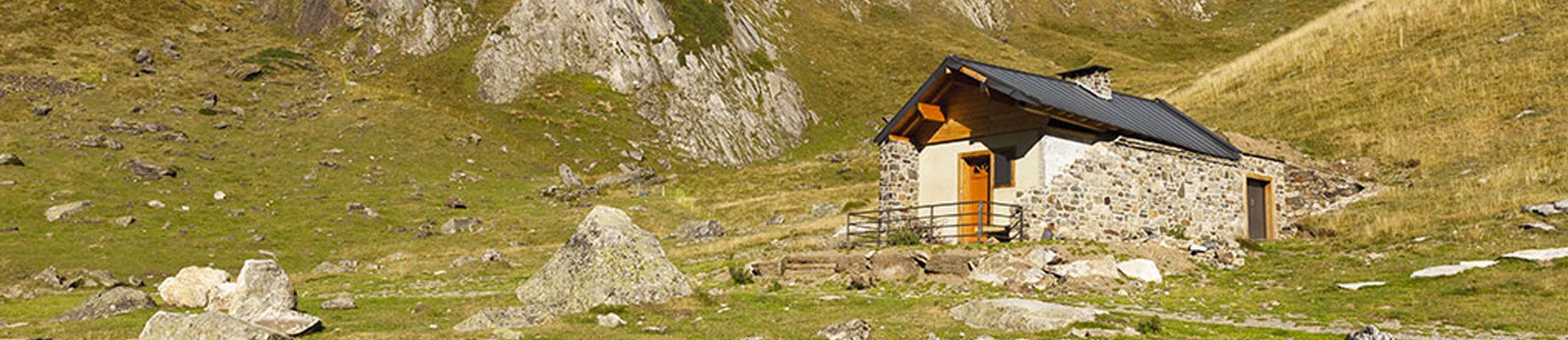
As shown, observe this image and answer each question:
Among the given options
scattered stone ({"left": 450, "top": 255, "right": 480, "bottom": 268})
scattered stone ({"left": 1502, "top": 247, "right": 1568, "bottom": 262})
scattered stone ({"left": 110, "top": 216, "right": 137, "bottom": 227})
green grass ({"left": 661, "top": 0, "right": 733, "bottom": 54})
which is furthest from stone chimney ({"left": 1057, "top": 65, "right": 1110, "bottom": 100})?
green grass ({"left": 661, "top": 0, "right": 733, "bottom": 54})

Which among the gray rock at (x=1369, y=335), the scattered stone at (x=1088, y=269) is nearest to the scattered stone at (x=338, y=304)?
the scattered stone at (x=1088, y=269)

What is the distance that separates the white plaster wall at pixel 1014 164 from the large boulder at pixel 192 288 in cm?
2096

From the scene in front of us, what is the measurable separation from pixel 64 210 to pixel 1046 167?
129 feet

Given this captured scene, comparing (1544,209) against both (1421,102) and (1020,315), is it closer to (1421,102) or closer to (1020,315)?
(1020,315)

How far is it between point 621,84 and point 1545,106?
5715cm

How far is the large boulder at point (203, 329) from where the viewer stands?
552 inches

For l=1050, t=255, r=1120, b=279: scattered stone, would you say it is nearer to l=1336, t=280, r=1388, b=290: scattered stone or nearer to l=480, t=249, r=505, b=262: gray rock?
l=1336, t=280, r=1388, b=290: scattered stone

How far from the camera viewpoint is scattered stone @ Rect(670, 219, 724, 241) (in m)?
45.2

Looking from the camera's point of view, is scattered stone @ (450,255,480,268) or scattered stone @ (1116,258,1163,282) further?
scattered stone @ (450,255,480,268)

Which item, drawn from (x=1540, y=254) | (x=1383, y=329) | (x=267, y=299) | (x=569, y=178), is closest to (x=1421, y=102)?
(x=1540, y=254)

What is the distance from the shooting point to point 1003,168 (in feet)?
104

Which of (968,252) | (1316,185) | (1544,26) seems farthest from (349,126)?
(1544,26)

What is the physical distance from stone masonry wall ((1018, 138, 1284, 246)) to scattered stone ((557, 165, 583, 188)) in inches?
1331

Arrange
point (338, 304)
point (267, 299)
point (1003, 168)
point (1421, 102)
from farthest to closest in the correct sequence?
point (1421, 102) → point (1003, 168) → point (338, 304) → point (267, 299)
